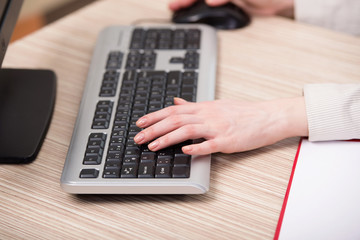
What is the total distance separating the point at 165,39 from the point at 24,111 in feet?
0.96

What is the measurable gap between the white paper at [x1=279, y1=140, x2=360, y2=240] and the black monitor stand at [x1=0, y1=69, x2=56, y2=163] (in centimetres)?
38

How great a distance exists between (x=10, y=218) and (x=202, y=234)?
251 mm

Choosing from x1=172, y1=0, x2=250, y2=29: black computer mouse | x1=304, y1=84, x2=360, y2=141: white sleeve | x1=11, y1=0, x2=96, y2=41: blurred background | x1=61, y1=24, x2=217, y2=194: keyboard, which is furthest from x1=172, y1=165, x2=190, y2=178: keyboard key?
x1=11, y1=0, x2=96, y2=41: blurred background

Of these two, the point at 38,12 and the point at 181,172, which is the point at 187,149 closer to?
the point at 181,172

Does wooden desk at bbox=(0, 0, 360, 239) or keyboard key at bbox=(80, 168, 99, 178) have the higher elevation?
keyboard key at bbox=(80, 168, 99, 178)

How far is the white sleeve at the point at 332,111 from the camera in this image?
620 millimetres

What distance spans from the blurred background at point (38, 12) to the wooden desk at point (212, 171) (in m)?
1.39

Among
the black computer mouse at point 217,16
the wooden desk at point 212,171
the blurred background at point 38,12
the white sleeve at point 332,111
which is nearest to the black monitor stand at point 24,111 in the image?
the wooden desk at point 212,171

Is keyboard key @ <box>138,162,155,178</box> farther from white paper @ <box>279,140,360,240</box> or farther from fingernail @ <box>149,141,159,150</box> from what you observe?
white paper @ <box>279,140,360,240</box>

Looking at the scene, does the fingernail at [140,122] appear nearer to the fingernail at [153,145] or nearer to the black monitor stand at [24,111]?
the fingernail at [153,145]

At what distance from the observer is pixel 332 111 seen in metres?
0.64

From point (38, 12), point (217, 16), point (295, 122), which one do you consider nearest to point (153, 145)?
point (295, 122)

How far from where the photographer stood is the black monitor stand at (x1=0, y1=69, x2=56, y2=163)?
621mm

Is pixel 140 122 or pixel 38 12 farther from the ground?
pixel 140 122
